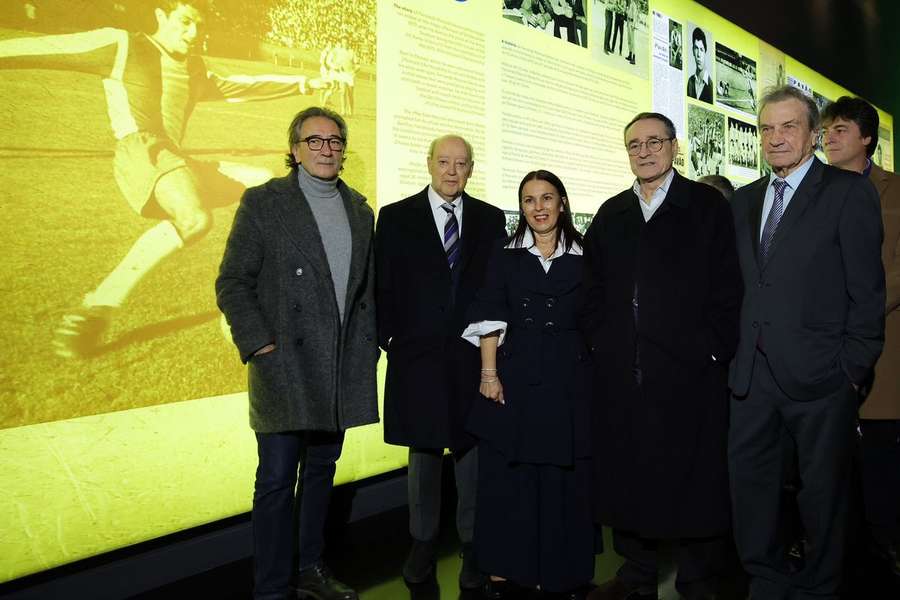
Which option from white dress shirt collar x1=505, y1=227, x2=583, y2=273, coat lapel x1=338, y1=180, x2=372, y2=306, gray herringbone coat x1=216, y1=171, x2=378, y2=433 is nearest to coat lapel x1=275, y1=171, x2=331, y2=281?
gray herringbone coat x1=216, y1=171, x2=378, y2=433

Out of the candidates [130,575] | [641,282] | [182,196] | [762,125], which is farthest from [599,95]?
[130,575]

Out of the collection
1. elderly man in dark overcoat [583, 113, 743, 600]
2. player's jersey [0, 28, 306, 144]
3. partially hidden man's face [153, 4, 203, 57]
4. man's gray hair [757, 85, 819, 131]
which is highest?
partially hidden man's face [153, 4, 203, 57]

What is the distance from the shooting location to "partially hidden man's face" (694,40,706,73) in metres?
5.88

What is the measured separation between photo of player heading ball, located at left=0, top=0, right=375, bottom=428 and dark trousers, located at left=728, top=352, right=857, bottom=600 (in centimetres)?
234

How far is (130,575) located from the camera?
2576 millimetres

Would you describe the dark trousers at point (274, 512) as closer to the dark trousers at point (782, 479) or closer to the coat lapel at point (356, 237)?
the coat lapel at point (356, 237)

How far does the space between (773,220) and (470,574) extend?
191 centimetres

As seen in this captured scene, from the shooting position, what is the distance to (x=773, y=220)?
2.22 m

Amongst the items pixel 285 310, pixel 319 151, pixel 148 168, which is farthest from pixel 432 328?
pixel 148 168

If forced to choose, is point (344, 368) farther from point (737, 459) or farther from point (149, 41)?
point (149, 41)

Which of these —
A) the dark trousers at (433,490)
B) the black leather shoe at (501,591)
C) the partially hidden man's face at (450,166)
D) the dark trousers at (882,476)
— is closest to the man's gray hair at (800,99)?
the partially hidden man's face at (450,166)

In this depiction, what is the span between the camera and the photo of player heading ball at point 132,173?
231cm

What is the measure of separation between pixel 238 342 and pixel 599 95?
157 inches

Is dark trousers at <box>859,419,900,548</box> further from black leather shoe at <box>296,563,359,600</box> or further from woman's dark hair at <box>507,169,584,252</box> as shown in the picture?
black leather shoe at <box>296,563,359,600</box>
